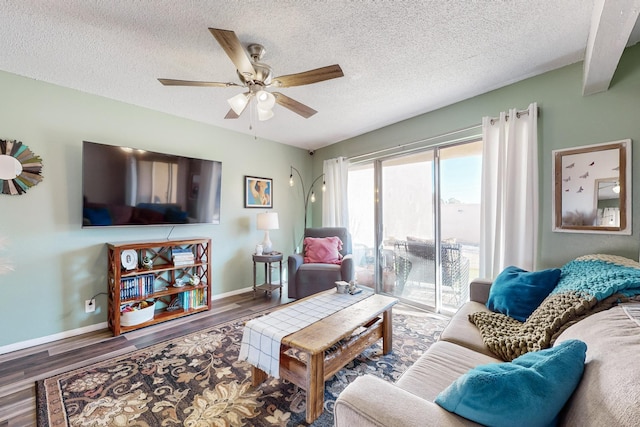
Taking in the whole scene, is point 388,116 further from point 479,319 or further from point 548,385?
point 548,385

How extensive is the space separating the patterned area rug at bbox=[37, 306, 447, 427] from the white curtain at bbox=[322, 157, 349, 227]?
219cm

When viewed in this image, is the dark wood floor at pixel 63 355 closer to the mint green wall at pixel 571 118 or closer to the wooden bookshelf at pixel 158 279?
the wooden bookshelf at pixel 158 279

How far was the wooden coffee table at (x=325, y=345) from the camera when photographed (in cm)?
147

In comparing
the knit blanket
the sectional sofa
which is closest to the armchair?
the knit blanket

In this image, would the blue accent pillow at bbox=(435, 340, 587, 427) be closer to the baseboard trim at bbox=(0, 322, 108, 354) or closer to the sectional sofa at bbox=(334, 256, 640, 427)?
the sectional sofa at bbox=(334, 256, 640, 427)

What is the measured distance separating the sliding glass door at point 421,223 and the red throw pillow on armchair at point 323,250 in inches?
24.9

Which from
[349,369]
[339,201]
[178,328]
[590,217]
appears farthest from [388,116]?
[178,328]

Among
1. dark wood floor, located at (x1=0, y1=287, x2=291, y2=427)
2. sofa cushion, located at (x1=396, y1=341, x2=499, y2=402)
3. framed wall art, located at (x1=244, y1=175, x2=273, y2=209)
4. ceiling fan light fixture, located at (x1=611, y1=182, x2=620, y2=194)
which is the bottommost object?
dark wood floor, located at (x1=0, y1=287, x2=291, y2=427)

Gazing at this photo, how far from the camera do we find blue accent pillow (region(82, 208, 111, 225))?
2445mm

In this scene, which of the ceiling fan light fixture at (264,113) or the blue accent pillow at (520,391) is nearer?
Answer: the blue accent pillow at (520,391)

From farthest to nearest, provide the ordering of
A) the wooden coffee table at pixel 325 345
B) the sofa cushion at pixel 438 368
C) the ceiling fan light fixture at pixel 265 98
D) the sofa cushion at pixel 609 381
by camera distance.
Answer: the ceiling fan light fixture at pixel 265 98, the wooden coffee table at pixel 325 345, the sofa cushion at pixel 438 368, the sofa cushion at pixel 609 381

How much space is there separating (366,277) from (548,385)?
3.38 m

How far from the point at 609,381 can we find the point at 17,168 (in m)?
3.81

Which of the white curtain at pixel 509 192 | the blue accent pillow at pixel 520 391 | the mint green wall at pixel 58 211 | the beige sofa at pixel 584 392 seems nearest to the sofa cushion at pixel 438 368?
the beige sofa at pixel 584 392
